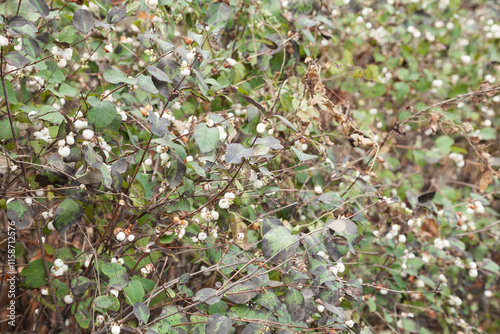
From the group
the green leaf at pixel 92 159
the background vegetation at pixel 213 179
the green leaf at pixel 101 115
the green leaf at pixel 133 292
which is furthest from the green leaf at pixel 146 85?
the green leaf at pixel 133 292

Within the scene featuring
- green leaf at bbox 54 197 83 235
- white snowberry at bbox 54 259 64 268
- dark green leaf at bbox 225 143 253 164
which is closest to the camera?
dark green leaf at bbox 225 143 253 164

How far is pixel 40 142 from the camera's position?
133 centimetres

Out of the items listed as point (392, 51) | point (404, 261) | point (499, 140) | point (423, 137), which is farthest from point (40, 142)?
point (499, 140)

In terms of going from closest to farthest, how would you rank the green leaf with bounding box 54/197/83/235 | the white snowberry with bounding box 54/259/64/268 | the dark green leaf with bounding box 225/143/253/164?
the dark green leaf with bounding box 225/143/253/164 → the green leaf with bounding box 54/197/83/235 → the white snowberry with bounding box 54/259/64/268

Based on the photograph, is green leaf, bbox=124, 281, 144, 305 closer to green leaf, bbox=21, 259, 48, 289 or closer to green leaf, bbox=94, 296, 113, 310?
green leaf, bbox=94, 296, 113, 310

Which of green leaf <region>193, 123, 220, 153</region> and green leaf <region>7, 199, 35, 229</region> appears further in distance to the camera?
green leaf <region>7, 199, 35, 229</region>

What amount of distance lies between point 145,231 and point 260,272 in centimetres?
43

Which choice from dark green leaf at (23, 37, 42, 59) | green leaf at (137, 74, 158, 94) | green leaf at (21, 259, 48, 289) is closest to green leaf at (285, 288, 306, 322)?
green leaf at (137, 74, 158, 94)

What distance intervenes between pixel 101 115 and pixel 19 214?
0.41m

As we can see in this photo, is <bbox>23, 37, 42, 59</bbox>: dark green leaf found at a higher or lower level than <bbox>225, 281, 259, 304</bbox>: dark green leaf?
higher

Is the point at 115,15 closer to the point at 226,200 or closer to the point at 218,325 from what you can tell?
the point at 226,200

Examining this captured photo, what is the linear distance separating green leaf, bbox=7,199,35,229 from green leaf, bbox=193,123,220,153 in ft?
1.94

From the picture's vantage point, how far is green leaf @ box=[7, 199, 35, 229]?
1203 millimetres

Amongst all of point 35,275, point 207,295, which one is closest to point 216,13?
point 207,295
